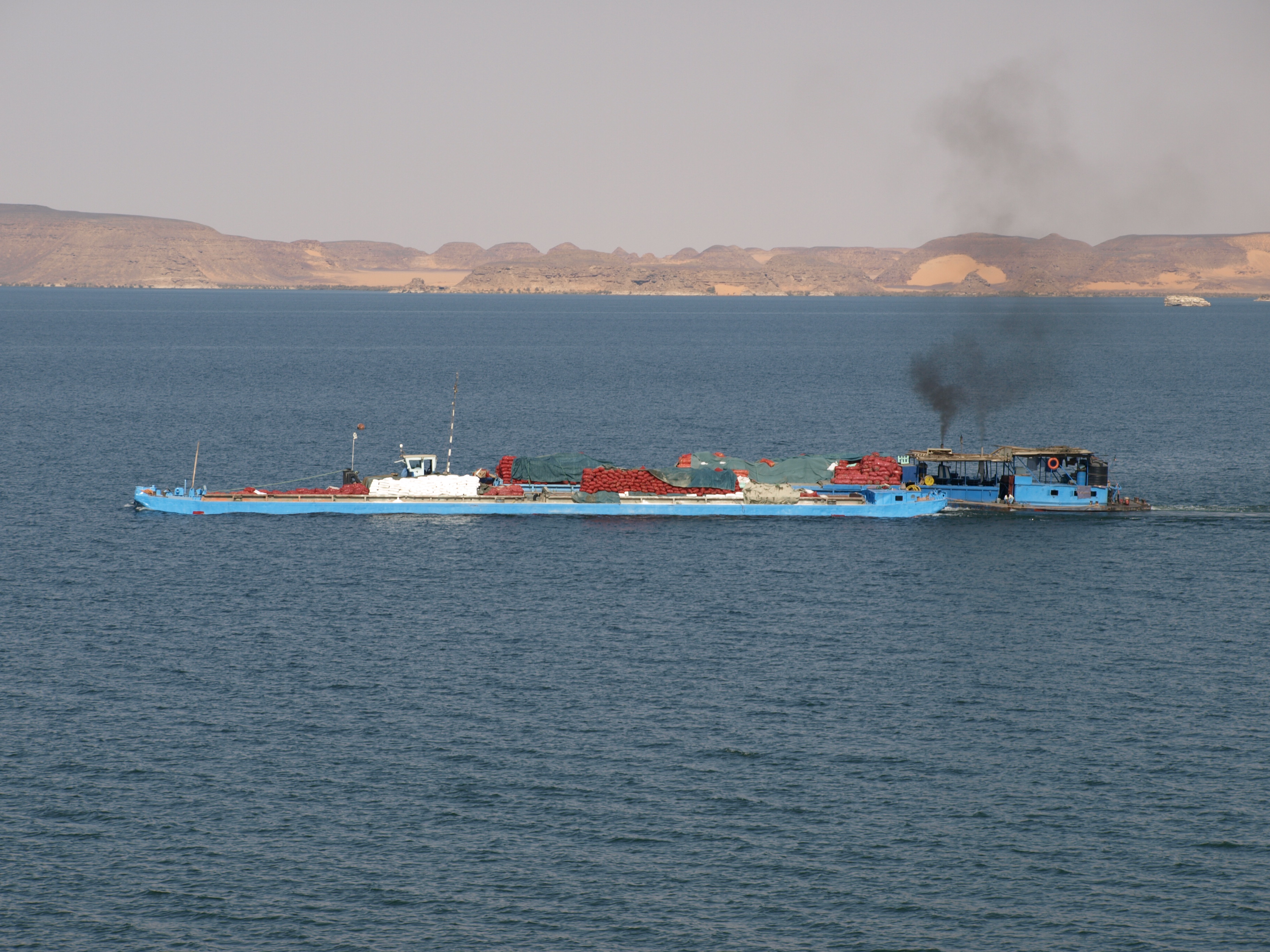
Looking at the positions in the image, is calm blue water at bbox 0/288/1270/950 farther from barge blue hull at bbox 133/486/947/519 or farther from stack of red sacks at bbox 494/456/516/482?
stack of red sacks at bbox 494/456/516/482

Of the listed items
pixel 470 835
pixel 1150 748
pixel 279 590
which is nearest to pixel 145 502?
pixel 279 590

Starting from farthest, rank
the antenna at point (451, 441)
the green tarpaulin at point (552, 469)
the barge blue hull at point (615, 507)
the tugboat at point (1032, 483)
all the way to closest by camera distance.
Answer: the antenna at point (451, 441)
the green tarpaulin at point (552, 469)
the tugboat at point (1032, 483)
the barge blue hull at point (615, 507)

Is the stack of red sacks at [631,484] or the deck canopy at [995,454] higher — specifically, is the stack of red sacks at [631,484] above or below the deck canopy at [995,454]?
below

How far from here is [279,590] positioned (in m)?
92.8

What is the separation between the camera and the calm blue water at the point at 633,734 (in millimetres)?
50969

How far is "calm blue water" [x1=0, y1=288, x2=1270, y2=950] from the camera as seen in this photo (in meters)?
51.0

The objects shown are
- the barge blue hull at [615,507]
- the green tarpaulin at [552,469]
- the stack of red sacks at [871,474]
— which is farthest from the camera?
the stack of red sacks at [871,474]

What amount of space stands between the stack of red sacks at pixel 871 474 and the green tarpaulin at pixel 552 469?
21309 millimetres

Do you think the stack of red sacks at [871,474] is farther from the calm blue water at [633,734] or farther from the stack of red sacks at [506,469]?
the stack of red sacks at [506,469]

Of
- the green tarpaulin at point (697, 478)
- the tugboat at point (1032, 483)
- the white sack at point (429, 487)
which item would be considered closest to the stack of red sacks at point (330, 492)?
the white sack at point (429, 487)

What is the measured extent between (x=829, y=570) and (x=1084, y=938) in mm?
52409

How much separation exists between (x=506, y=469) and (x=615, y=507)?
40.5 feet

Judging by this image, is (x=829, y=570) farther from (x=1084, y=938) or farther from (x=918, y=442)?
(x=918, y=442)

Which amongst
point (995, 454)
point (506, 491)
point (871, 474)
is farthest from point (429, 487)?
point (995, 454)
